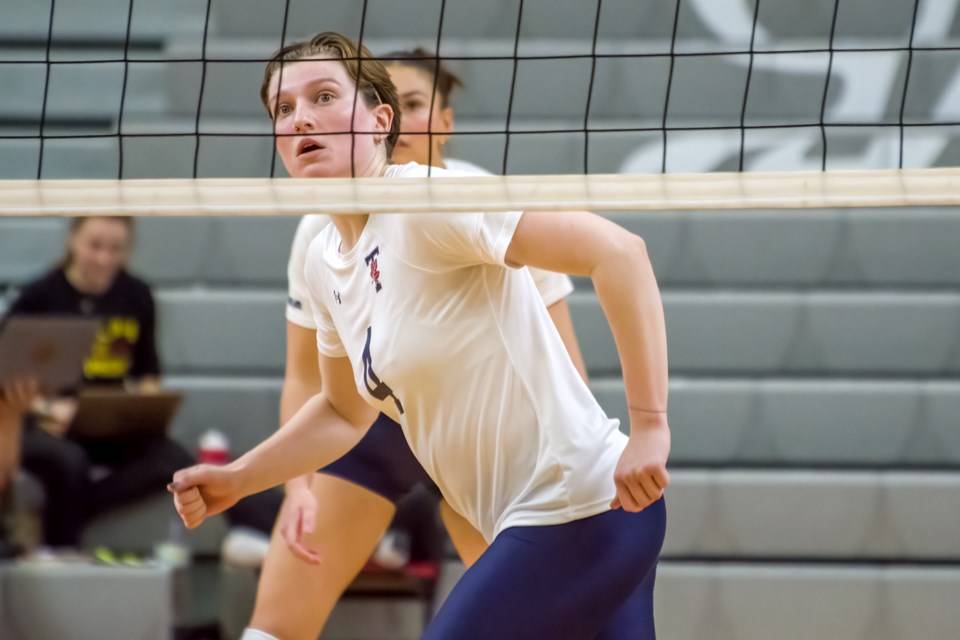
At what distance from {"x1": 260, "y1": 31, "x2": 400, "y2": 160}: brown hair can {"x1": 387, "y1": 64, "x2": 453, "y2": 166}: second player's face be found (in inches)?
34.2

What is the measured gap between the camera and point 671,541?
3.74 meters

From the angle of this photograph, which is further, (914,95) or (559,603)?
(914,95)

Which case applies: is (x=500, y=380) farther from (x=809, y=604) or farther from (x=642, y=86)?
(x=642, y=86)

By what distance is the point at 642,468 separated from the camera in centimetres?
154

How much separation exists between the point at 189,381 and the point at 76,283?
1.56 ft

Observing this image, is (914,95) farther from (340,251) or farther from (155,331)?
(340,251)

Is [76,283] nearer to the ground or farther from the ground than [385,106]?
nearer to the ground

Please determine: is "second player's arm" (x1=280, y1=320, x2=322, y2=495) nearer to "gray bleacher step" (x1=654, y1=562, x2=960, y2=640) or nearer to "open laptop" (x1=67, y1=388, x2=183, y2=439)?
"open laptop" (x1=67, y1=388, x2=183, y2=439)

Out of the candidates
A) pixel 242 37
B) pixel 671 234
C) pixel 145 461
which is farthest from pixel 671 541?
pixel 242 37

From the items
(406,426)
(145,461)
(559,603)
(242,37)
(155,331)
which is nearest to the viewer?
(559,603)

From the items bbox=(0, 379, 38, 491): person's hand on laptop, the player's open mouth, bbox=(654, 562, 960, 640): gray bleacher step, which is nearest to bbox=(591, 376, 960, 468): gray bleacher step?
bbox=(654, 562, 960, 640): gray bleacher step

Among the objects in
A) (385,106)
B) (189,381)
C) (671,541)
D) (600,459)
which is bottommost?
(671,541)

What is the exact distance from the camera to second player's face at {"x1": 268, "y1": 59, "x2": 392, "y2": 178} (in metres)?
1.78

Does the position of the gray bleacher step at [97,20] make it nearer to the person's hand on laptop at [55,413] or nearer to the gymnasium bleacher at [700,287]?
the gymnasium bleacher at [700,287]
